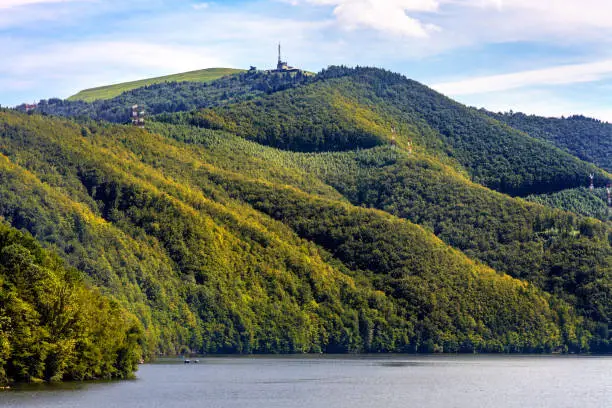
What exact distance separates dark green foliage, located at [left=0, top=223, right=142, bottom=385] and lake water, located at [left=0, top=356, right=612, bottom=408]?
2198 millimetres

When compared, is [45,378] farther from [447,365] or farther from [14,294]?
[447,365]

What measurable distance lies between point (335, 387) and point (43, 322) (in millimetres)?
37655

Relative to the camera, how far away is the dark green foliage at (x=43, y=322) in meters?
101

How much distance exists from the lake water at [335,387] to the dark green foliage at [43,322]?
220 cm

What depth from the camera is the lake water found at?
349ft

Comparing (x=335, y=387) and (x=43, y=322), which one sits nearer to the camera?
(x=43, y=322)

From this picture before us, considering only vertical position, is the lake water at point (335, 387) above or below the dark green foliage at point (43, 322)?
below

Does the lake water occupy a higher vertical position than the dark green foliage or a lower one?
lower

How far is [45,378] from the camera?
108 m

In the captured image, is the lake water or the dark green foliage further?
the lake water

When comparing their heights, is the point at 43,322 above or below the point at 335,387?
above

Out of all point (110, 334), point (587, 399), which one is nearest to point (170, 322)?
point (110, 334)

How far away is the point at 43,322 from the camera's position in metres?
105

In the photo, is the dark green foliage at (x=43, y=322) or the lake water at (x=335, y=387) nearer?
the dark green foliage at (x=43, y=322)
